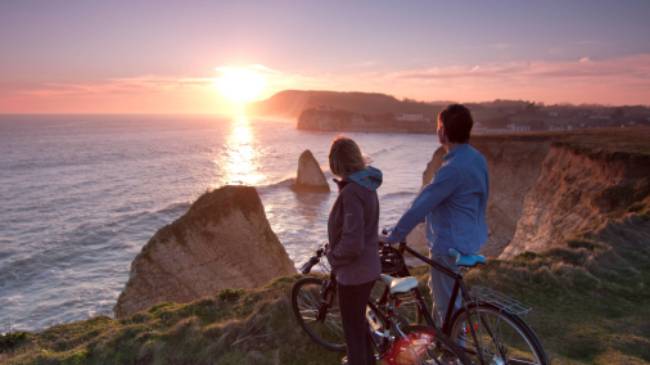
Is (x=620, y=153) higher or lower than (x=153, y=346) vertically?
higher

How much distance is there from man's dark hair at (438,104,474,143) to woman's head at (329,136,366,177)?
90 centimetres

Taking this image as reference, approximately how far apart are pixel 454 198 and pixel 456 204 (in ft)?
0.19

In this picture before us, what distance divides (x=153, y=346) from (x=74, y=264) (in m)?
21.8

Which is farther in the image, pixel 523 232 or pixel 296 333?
pixel 523 232

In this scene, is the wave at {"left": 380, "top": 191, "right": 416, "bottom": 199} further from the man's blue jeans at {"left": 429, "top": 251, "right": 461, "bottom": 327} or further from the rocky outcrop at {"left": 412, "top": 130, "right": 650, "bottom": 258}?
the man's blue jeans at {"left": 429, "top": 251, "right": 461, "bottom": 327}

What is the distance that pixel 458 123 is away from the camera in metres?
3.59

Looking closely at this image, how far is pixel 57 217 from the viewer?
3306 cm

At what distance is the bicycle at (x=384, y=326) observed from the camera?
3.67 m

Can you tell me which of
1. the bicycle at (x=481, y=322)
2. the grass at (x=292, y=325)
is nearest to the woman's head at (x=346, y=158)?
the bicycle at (x=481, y=322)

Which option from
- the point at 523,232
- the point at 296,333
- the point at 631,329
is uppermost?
the point at 296,333

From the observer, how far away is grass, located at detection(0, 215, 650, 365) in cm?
507

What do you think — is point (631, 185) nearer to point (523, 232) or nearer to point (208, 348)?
point (523, 232)

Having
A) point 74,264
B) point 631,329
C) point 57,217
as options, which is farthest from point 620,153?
point 57,217

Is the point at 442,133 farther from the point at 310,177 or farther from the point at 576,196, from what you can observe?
the point at 310,177
